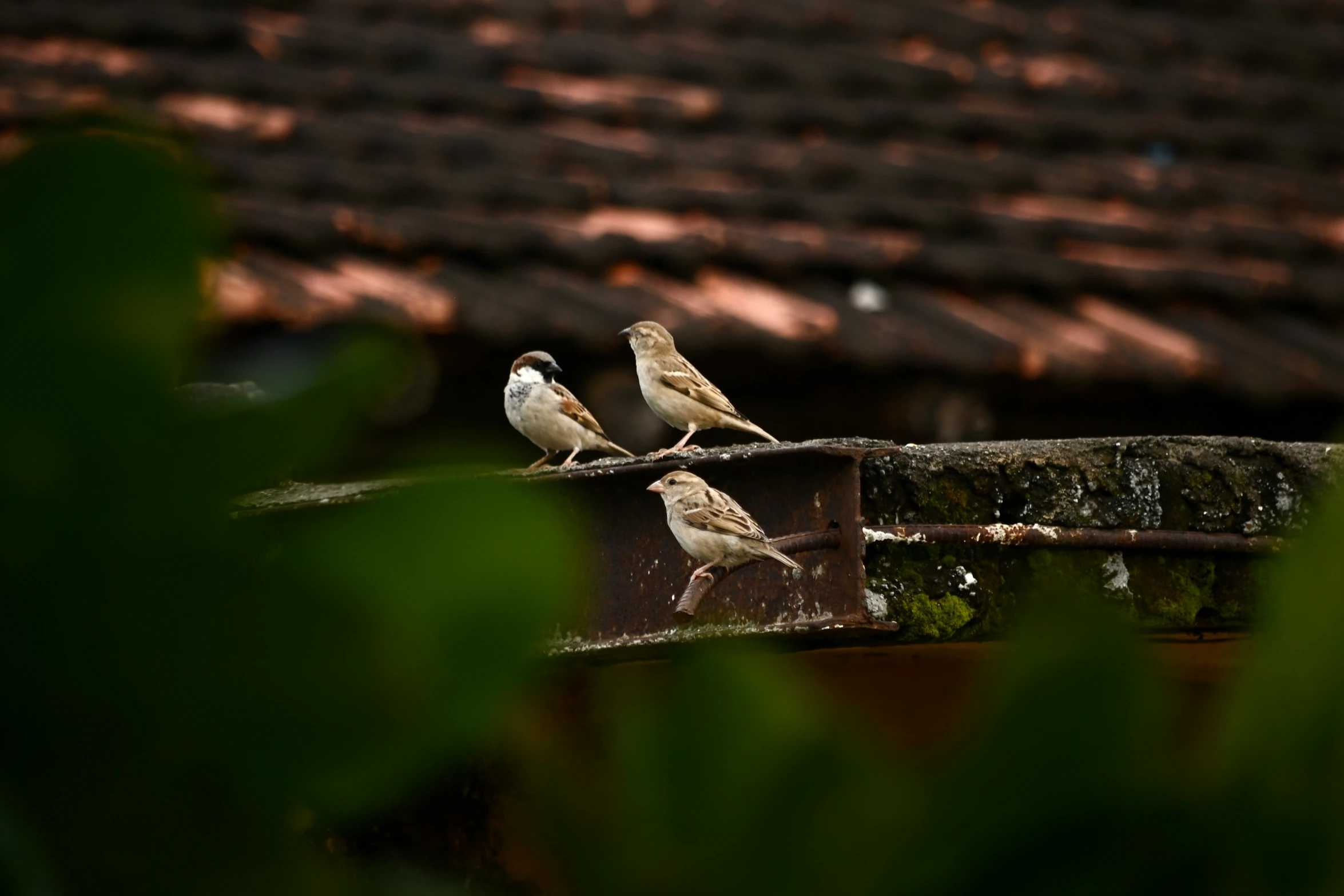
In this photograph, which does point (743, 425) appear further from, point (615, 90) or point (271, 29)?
point (271, 29)

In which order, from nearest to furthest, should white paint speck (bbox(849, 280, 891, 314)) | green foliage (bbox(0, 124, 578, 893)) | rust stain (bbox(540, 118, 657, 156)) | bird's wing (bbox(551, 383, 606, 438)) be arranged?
green foliage (bbox(0, 124, 578, 893)) < bird's wing (bbox(551, 383, 606, 438)) < white paint speck (bbox(849, 280, 891, 314)) < rust stain (bbox(540, 118, 657, 156))

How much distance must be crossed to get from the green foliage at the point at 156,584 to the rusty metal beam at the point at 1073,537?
1681 mm

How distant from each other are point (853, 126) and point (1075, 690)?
596 centimetres

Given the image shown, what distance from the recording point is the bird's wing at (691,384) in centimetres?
413

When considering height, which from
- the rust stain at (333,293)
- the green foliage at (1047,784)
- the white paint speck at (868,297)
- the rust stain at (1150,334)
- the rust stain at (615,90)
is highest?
the green foliage at (1047,784)

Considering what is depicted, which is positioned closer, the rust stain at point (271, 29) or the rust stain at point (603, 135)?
the rust stain at point (603, 135)

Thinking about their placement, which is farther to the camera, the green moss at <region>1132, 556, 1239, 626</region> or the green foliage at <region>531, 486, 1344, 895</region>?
the green moss at <region>1132, 556, 1239, 626</region>

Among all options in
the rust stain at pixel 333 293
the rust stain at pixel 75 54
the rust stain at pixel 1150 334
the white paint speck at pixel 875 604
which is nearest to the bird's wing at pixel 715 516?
the white paint speck at pixel 875 604

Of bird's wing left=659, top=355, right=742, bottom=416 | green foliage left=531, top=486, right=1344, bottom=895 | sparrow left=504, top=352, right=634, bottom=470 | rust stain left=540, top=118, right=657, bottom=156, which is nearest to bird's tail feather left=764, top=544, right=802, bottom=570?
green foliage left=531, top=486, right=1344, bottom=895

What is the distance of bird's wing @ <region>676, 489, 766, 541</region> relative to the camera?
229 centimetres

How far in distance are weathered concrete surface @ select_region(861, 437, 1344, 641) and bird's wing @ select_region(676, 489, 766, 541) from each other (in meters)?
0.16

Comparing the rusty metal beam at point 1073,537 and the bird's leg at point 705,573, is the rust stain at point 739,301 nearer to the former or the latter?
the rusty metal beam at point 1073,537

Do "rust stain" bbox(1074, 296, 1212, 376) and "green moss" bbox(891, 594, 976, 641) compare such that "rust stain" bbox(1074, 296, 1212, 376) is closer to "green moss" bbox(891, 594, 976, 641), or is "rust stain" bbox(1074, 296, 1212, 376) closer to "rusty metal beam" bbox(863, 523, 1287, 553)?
"rusty metal beam" bbox(863, 523, 1287, 553)

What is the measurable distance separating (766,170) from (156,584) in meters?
5.59
